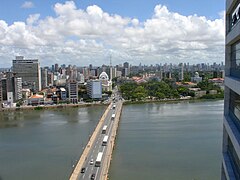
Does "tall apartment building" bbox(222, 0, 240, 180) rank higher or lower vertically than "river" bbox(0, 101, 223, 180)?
higher

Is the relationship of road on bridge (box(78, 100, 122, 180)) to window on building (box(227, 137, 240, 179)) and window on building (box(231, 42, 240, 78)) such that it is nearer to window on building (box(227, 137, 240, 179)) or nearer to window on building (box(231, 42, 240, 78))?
window on building (box(227, 137, 240, 179))

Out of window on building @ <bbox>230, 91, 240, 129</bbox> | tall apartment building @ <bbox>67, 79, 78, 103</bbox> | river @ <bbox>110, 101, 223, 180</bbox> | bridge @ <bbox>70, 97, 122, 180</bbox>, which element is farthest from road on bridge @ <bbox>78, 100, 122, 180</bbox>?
tall apartment building @ <bbox>67, 79, 78, 103</bbox>

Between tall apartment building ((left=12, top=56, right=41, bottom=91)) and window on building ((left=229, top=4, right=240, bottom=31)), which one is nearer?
window on building ((left=229, top=4, right=240, bottom=31))

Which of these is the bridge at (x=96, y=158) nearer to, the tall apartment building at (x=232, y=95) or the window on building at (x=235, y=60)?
the tall apartment building at (x=232, y=95)

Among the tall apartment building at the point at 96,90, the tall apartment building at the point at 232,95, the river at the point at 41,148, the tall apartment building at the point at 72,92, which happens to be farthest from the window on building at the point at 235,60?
the tall apartment building at the point at 96,90

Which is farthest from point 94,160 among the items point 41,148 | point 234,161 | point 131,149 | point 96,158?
point 234,161

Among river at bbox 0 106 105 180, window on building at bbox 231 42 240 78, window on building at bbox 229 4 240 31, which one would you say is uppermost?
window on building at bbox 229 4 240 31

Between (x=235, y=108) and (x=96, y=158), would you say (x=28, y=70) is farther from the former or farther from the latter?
(x=235, y=108)

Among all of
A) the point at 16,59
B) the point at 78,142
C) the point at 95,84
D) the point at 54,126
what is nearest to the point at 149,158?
the point at 78,142
